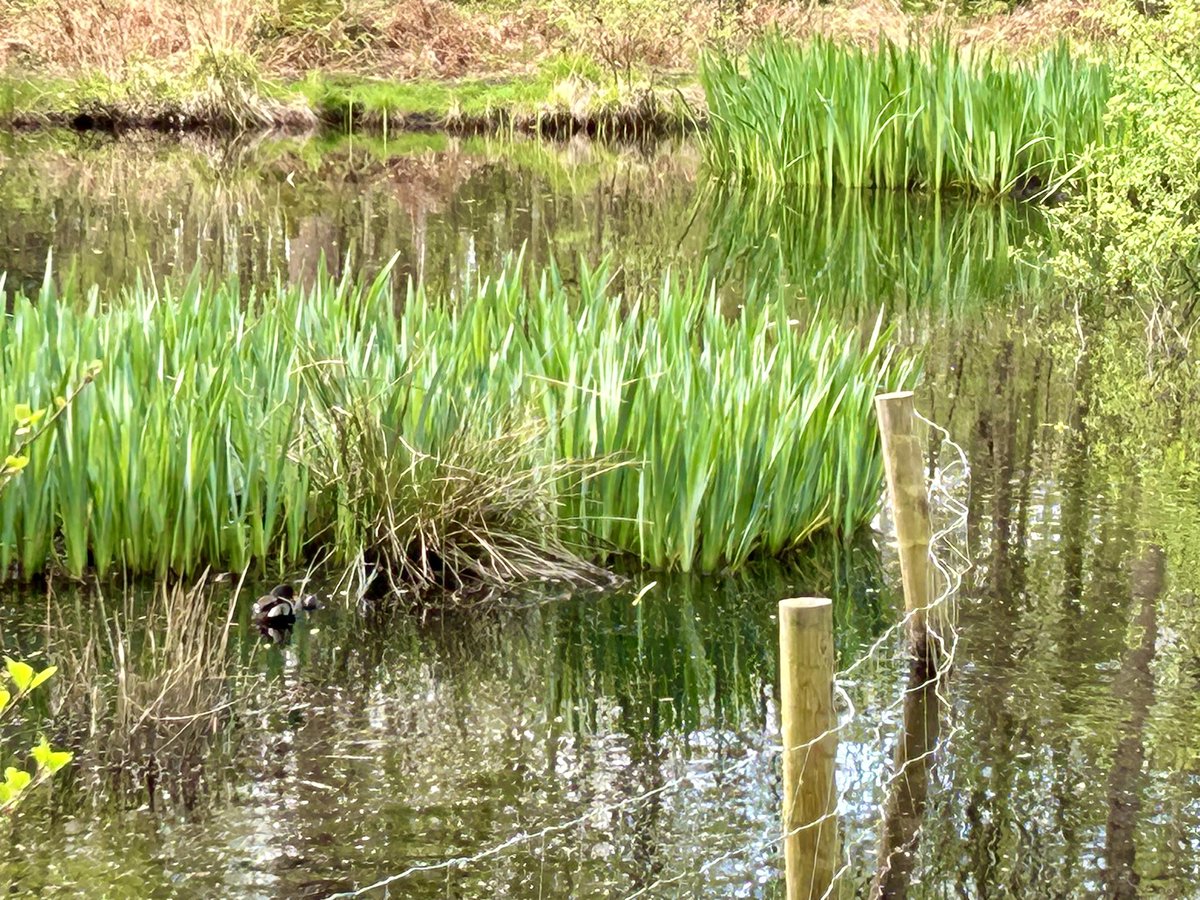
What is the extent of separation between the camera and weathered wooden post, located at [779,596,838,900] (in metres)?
2.71

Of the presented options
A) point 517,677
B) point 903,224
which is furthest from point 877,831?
point 903,224

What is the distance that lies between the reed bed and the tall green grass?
843 centimetres

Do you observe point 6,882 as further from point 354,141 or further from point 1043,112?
point 354,141

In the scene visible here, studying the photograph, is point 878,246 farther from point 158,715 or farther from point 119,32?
point 119,32

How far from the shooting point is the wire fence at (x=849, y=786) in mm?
3375

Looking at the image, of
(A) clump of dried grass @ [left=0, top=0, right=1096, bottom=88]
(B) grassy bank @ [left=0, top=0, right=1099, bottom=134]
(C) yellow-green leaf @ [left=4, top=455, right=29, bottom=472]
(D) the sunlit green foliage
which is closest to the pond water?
(D) the sunlit green foliage

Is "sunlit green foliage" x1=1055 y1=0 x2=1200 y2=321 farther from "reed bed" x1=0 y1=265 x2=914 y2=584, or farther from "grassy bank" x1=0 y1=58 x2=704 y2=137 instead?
"grassy bank" x1=0 y1=58 x2=704 y2=137

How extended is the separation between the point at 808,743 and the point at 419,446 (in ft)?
8.76

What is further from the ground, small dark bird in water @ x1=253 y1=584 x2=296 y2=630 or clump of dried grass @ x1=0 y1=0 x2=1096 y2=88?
clump of dried grass @ x1=0 y1=0 x2=1096 y2=88

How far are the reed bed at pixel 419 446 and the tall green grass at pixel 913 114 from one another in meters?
8.43

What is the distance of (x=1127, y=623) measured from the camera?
16.3 ft

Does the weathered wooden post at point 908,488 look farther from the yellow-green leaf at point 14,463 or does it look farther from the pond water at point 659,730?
the yellow-green leaf at point 14,463

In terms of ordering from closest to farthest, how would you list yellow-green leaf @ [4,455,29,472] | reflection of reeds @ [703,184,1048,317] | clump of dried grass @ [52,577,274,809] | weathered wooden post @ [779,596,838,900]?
yellow-green leaf @ [4,455,29,472]
weathered wooden post @ [779,596,838,900]
clump of dried grass @ [52,577,274,809]
reflection of reeds @ [703,184,1048,317]

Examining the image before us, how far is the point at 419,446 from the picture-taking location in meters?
5.21
